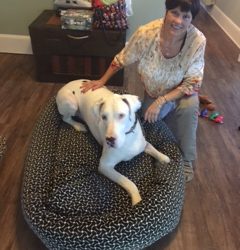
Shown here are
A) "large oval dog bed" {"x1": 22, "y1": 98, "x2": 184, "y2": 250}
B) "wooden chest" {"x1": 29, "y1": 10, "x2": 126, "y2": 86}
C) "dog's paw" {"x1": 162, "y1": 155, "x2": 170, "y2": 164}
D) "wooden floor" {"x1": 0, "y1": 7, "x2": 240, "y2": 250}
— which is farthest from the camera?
"wooden chest" {"x1": 29, "y1": 10, "x2": 126, "y2": 86}

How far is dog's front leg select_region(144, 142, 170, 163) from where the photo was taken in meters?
1.77

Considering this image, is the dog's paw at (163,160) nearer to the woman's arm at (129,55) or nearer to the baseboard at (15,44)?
the woman's arm at (129,55)

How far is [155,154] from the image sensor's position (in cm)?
181

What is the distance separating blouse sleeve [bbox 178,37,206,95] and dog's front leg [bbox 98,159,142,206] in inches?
24.2

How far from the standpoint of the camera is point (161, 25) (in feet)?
6.03

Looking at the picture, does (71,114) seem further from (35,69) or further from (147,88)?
(35,69)

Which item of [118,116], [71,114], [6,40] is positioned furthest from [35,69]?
[118,116]

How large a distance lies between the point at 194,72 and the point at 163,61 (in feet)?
0.66

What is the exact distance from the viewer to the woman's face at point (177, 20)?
5.27 feet

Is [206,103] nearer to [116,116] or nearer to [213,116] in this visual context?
[213,116]

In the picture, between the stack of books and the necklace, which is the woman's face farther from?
the stack of books

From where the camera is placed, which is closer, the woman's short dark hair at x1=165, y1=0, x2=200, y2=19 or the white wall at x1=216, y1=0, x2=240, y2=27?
the woman's short dark hair at x1=165, y1=0, x2=200, y2=19

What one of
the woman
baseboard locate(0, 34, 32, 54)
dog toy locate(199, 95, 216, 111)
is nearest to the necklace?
the woman

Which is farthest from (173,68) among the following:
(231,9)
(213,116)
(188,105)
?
(231,9)
